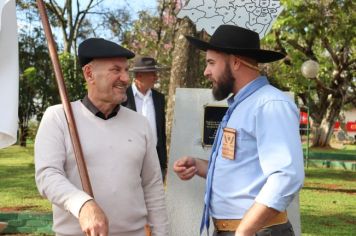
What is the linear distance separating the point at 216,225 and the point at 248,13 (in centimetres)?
292

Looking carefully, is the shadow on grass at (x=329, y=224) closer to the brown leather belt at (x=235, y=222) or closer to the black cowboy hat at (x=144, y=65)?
the black cowboy hat at (x=144, y=65)

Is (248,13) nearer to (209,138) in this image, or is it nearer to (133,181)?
(209,138)

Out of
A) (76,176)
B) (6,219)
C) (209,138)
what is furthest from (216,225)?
(6,219)

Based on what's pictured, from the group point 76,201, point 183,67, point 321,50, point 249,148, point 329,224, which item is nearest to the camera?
point 76,201

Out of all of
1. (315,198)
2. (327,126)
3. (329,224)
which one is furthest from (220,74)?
(327,126)

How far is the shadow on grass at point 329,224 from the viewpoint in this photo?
29.2ft

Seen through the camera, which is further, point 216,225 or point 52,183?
point 216,225

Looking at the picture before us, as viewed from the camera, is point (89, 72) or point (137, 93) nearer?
point (89, 72)

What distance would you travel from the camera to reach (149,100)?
7281 mm

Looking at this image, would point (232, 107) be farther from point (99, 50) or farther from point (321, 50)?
point (321, 50)

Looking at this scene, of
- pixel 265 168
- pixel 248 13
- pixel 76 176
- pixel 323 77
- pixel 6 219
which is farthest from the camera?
pixel 323 77

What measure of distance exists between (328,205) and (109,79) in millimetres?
9116

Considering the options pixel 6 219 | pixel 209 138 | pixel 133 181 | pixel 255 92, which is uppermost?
pixel 255 92

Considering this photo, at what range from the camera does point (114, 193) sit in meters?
3.13
